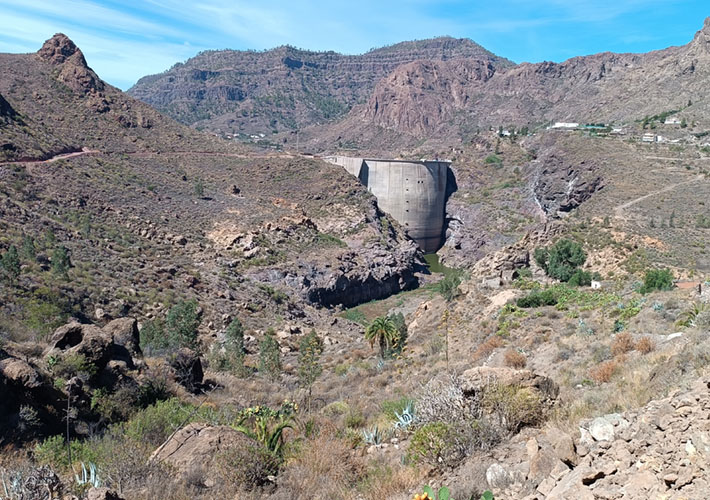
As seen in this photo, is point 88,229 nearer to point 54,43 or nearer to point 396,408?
point 396,408

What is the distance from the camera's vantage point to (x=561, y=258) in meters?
27.7

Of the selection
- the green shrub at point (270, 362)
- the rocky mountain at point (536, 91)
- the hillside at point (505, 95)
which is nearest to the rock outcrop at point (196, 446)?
the green shrub at point (270, 362)

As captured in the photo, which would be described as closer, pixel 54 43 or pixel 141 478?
pixel 141 478

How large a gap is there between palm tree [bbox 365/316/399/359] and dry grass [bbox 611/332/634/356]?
9601mm

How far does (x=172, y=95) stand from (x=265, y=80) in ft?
105

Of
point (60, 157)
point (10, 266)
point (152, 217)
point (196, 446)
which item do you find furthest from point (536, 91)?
point (196, 446)

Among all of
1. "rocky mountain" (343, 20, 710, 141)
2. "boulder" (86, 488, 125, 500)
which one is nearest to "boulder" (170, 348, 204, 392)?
"boulder" (86, 488, 125, 500)

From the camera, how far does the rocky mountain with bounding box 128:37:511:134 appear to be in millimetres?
136500

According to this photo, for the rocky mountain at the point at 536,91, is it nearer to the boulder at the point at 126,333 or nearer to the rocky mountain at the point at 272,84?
the rocky mountain at the point at 272,84

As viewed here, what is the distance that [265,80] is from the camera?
6176 inches

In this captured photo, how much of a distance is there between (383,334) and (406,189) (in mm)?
37221

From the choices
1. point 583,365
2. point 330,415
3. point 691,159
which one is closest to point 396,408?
point 330,415

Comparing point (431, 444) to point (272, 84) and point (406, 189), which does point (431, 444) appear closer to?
point (406, 189)

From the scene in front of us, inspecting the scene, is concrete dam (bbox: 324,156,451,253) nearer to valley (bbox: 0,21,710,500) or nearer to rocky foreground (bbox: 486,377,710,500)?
valley (bbox: 0,21,710,500)
